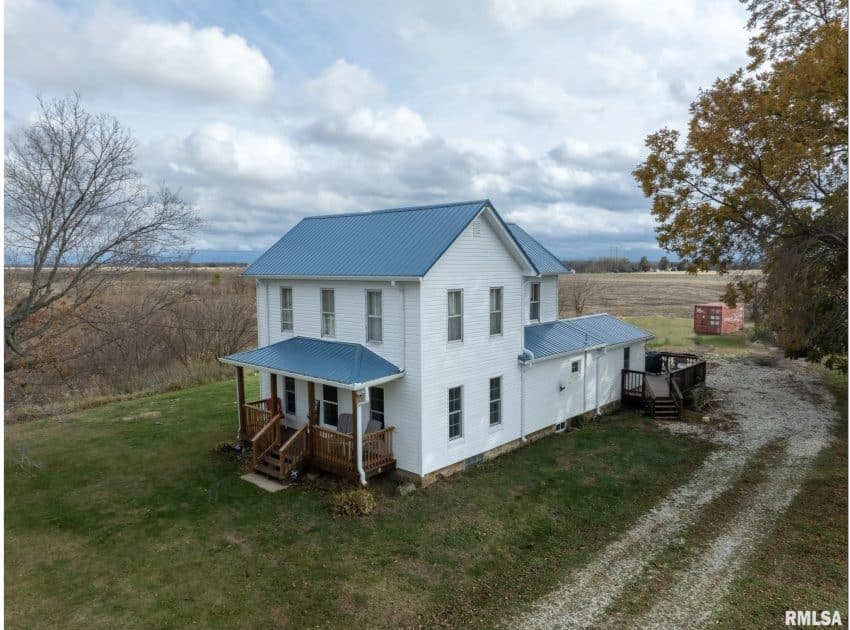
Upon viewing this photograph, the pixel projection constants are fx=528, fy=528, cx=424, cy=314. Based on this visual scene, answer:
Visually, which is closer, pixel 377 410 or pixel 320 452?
pixel 320 452

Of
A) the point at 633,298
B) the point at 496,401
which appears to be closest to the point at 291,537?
the point at 496,401

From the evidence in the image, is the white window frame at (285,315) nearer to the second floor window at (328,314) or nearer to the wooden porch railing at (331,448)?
the second floor window at (328,314)

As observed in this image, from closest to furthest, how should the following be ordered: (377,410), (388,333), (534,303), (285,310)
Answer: (388,333), (377,410), (285,310), (534,303)

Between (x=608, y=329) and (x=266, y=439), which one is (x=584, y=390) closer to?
(x=608, y=329)

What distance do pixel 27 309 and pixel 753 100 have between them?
2050cm

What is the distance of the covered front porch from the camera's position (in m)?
13.7

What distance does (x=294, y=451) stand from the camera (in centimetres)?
1479

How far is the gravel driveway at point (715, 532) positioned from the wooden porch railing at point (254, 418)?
9816 mm

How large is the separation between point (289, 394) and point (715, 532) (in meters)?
12.3

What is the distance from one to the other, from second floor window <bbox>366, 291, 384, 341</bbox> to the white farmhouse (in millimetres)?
44

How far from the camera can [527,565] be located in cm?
1069

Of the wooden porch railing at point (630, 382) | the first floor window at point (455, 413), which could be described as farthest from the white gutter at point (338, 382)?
the wooden porch railing at point (630, 382)

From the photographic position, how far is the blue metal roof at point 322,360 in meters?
13.7

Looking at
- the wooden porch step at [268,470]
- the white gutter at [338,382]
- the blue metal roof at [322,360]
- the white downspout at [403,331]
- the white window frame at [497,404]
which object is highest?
the white downspout at [403,331]
